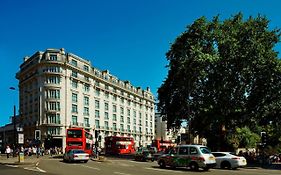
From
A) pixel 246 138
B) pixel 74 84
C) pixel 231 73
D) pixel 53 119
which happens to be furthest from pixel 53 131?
pixel 231 73

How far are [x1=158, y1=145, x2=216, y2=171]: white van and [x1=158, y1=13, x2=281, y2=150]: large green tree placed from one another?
1736cm

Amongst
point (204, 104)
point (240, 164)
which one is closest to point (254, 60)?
point (204, 104)

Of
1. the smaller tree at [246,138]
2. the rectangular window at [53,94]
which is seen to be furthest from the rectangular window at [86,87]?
the smaller tree at [246,138]

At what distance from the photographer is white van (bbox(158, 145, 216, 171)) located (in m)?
26.0

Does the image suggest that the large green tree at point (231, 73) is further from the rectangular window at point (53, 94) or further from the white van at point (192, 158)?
the rectangular window at point (53, 94)

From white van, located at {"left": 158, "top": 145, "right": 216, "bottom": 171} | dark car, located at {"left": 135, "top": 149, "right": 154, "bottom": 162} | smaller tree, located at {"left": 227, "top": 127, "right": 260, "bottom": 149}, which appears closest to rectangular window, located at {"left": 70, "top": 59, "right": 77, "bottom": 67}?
smaller tree, located at {"left": 227, "top": 127, "right": 260, "bottom": 149}

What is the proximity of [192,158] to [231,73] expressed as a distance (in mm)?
20110

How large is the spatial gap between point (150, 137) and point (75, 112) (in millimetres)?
47776

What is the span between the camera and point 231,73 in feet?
146

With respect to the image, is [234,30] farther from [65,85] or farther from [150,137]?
[150,137]

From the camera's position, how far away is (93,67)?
10869cm

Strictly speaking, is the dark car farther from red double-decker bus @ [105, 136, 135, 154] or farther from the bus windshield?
red double-decker bus @ [105, 136, 135, 154]

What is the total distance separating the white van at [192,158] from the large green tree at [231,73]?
56.9 ft

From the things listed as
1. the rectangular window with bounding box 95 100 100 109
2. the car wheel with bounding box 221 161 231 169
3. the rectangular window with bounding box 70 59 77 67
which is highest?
the rectangular window with bounding box 70 59 77 67
